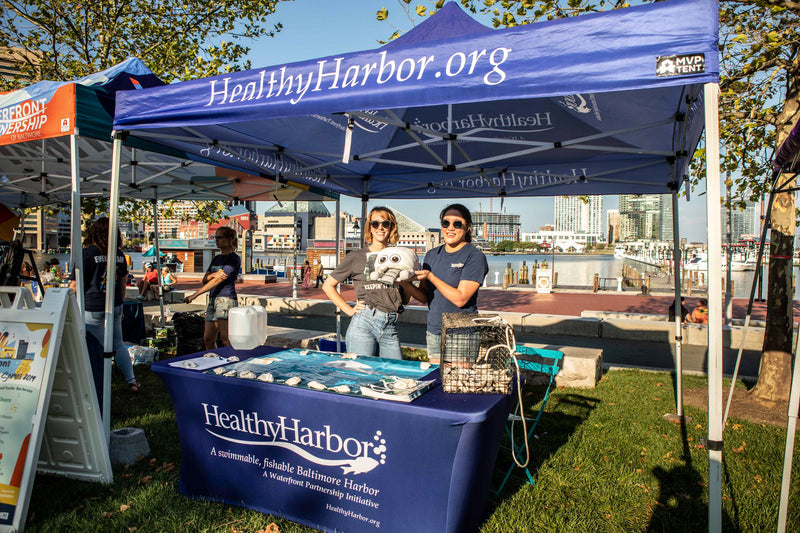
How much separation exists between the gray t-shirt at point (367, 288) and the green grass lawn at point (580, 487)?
1.47m

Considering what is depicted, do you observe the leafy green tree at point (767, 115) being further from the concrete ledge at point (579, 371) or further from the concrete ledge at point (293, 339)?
the concrete ledge at point (293, 339)

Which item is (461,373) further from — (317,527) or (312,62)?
(312,62)

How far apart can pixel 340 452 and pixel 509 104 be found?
3937 millimetres

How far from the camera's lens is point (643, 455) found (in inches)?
148

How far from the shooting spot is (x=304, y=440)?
8.12 feet

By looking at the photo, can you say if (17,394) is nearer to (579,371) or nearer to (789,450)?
(789,450)

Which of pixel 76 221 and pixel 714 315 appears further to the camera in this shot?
pixel 76 221

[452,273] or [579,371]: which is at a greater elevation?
[452,273]

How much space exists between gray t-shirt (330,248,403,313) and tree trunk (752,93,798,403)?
4474mm

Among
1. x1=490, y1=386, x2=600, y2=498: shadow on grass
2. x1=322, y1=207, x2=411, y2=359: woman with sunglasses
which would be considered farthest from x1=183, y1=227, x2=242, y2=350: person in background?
x1=490, y1=386, x2=600, y2=498: shadow on grass

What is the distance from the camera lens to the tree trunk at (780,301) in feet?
16.7

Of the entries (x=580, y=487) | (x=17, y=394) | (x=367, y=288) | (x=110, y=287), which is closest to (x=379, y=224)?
(x=367, y=288)

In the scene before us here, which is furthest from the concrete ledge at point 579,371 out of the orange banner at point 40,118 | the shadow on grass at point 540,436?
the orange banner at point 40,118

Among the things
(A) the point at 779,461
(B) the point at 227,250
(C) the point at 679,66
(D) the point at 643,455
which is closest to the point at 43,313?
(B) the point at 227,250
